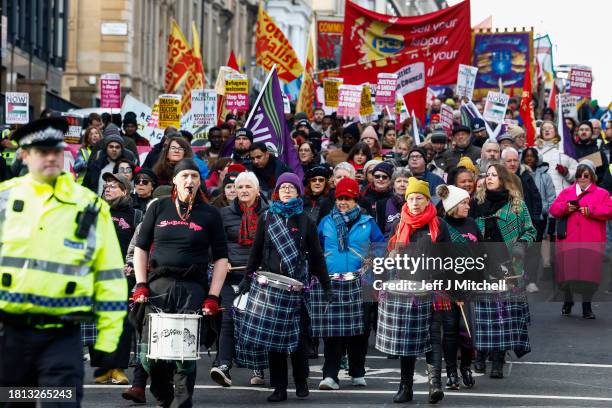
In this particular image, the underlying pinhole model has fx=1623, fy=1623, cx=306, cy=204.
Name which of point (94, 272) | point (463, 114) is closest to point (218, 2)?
point (463, 114)

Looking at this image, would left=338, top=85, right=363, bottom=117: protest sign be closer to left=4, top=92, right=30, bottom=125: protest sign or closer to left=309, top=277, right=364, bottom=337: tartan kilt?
left=4, top=92, right=30, bottom=125: protest sign

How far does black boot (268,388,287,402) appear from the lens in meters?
11.7

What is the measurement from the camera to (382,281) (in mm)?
12461

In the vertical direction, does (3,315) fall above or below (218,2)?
below

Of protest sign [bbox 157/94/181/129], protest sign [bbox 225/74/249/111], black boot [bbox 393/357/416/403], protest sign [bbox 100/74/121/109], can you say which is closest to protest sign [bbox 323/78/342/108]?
protest sign [bbox 225/74/249/111]

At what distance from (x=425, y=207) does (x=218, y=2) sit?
5511 cm

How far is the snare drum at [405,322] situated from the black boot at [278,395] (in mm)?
781

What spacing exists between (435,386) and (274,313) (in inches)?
51.6

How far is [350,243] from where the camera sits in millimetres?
12688

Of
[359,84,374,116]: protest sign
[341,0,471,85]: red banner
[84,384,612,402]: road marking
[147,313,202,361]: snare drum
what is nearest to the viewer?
[147,313,202,361]: snare drum

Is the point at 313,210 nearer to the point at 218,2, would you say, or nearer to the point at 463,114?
the point at 463,114

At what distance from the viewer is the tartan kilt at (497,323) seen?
42.5 feet

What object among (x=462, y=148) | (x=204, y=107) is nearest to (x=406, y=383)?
(x=462, y=148)

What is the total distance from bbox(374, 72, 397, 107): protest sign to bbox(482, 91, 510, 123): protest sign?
218 centimetres
